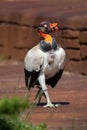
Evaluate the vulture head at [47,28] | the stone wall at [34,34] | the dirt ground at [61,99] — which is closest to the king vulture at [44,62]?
the vulture head at [47,28]

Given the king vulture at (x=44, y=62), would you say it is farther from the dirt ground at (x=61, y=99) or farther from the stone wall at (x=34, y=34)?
the stone wall at (x=34, y=34)

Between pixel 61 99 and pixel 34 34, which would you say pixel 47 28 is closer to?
pixel 61 99

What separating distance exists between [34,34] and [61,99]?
640cm

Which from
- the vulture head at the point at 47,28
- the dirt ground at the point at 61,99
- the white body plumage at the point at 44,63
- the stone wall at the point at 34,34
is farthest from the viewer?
the stone wall at the point at 34,34

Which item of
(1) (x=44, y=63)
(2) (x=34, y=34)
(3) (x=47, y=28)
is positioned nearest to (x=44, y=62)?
(1) (x=44, y=63)

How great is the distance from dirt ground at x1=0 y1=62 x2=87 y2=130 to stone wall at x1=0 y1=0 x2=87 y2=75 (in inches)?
16.9

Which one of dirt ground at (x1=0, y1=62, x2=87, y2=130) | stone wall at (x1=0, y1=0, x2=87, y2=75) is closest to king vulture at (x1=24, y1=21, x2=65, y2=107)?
dirt ground at (x1=0, y1=62, x2=87, y2=130)

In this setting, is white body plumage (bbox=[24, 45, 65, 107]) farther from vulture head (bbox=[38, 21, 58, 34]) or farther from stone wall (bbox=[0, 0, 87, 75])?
stone wall (bbox=[0, 0, 87, 75])

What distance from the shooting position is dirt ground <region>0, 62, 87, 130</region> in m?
7.89

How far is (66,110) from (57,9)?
8.27 m

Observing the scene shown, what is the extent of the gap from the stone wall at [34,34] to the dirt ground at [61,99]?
0.43 meters

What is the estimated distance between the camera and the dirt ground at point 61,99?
25.9ft

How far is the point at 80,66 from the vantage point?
15.0m

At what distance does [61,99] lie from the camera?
35.1 feet
